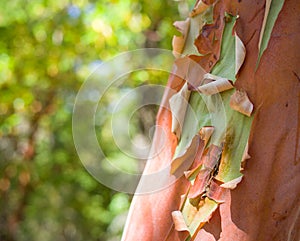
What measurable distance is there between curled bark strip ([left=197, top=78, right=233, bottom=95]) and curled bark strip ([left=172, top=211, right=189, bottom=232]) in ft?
0.44

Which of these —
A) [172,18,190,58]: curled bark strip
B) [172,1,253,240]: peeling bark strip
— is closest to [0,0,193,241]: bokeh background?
[172,18,190,58]: curled bark strip

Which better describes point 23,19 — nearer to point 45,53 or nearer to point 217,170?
point 45,53

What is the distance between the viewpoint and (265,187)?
1.69 feet

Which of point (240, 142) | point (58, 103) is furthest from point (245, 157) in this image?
point (58, 103)

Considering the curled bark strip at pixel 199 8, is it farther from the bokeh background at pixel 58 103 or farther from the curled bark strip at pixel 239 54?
the bokeh background at pixel 58 103

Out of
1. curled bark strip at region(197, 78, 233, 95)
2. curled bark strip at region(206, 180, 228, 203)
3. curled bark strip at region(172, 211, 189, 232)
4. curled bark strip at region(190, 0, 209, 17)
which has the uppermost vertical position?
curled bark strip at region(190, 0, 209, 17)

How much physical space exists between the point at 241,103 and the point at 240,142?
39 mm

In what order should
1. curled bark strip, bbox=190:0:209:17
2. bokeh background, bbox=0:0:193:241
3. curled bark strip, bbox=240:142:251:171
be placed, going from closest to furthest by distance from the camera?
curled bark strip, bbox=240:142:251:171
curled bark strip, bbox=190:0:209:17
bokeh background, bbox=0:0:193:241

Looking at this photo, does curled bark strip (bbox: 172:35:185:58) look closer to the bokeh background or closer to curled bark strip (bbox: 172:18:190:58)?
curled bark strip (bbox: 172:18:190:58)

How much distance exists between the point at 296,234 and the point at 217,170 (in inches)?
4.0

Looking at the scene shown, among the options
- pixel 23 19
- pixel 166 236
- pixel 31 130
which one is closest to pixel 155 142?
pixel 166 236

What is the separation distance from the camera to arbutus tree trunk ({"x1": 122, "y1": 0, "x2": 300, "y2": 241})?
1.69 ft

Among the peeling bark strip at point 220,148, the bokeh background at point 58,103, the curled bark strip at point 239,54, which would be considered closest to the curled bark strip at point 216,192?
the peeling bark strip at point 220,148

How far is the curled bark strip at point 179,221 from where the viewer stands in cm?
56
